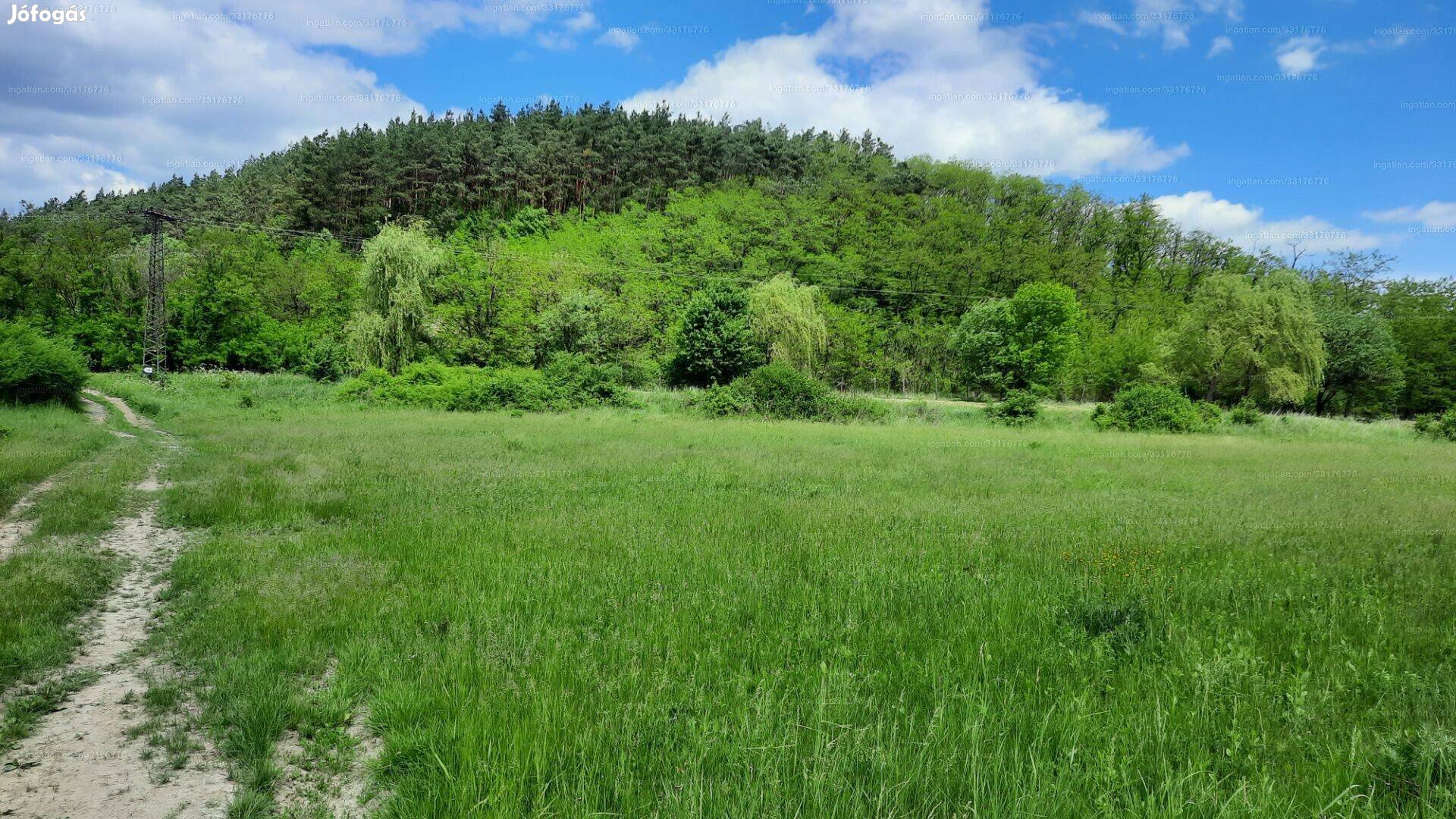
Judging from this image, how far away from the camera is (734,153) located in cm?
8519

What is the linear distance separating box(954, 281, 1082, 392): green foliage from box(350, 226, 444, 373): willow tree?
4580 cm

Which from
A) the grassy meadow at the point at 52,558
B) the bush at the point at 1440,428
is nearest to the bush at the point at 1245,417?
the bush at the point at 1440,428

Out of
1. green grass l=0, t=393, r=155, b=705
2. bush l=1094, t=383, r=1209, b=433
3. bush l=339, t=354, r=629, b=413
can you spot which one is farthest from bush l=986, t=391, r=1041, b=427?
green grass l=0, t=393, r=155, b=705

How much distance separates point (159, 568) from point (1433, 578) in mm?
14538

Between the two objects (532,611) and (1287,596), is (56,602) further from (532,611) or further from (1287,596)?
(1287,596)

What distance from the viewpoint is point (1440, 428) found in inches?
1231

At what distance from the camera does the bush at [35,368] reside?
61.5 ft

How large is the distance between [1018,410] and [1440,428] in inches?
889

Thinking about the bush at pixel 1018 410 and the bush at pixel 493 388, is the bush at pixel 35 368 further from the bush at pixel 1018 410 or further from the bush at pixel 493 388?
the bush at pixel 1018 410

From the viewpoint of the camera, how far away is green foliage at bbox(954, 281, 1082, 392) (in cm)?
4819

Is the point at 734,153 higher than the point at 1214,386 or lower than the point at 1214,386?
higher

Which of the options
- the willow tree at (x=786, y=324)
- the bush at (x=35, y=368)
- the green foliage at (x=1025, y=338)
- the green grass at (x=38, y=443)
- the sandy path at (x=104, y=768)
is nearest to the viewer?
the sandy path at (x=104, y=768)

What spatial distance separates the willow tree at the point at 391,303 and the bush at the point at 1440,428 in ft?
205

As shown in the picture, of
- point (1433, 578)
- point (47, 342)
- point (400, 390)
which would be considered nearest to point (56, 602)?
point (1433, 578)
